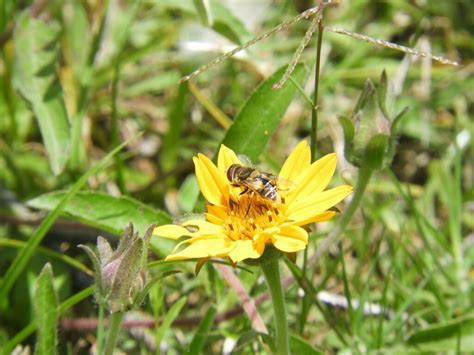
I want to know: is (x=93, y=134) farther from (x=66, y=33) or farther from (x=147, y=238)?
(x=147, y=238)

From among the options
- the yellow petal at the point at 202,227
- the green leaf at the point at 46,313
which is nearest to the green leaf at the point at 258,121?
the yellow petal at the point at 202,227

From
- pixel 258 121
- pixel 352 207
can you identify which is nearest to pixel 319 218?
pixel 352 207

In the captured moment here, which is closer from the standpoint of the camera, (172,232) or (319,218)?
(319,218)

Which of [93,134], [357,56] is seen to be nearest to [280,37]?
[357,56]

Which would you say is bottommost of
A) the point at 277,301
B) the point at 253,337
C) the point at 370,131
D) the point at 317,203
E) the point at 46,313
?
the point at 46,313

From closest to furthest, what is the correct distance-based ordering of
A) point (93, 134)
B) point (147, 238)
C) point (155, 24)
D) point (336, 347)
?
1. point (147, 238)
2. point (336, 347)
3. point (93, 134)
4. point (155, 24)

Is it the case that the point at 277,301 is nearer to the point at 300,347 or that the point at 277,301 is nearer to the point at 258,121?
the point at 300,347

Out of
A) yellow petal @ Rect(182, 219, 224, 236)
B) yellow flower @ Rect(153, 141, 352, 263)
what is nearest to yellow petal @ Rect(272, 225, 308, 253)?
yellow flower @ Rect(153, 141, 352, 263)
